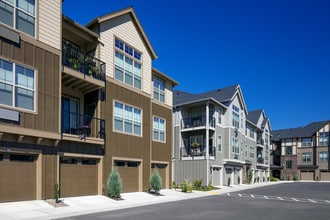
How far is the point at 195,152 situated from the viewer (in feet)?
117

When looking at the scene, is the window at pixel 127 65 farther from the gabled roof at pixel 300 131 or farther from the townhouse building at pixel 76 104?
the gabled roof at pixel 300 131

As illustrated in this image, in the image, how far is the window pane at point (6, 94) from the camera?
Result: 13.8 meters

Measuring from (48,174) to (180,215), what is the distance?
255 inches

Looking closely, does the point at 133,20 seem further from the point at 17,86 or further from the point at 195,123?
the point at 195,123

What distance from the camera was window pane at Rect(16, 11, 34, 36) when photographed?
14.8 metres

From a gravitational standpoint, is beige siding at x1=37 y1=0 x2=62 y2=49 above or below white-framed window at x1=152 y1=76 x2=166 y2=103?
above

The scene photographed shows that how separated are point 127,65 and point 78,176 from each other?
8258 millimetres

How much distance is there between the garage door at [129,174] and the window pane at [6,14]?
1060 cm

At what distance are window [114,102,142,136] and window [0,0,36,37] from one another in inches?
298

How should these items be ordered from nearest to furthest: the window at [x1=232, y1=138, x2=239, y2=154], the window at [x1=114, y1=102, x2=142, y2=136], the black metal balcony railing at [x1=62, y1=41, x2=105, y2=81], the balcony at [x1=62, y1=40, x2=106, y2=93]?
the balcony at [x1=62, y1=40, x2=106, y2=93] < the black metal balcony railing at [x1=62, y1=41, x2=105, y2=81] < the window at [x1=114, y1=102, x2=142, y2=136] < the window at [x1=232, y1=138, x2=239, y2=154]

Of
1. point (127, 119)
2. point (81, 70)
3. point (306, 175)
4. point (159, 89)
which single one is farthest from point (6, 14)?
point (306, 175)

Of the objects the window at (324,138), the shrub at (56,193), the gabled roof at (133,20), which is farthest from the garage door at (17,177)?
the window at (324,138)

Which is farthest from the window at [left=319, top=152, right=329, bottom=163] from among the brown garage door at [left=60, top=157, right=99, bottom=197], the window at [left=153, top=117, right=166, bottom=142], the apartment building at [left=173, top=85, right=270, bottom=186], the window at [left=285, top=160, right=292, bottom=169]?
the brown garage door at [left=60, top=157, right=99, bottom=197]

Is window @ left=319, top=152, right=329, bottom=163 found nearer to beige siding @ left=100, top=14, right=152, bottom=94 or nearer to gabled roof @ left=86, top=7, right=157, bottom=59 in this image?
gabled roof @ left=86, top=7, right=157, bottom=59
